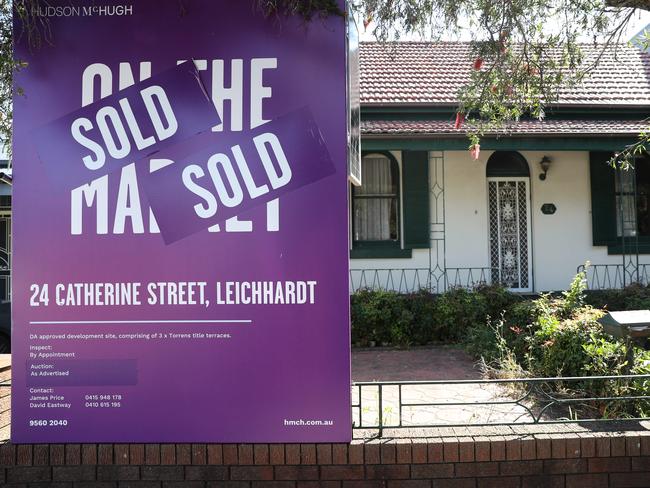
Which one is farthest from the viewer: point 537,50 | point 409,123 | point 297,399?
point 409,123

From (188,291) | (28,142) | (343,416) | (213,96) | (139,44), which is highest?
(139,44)

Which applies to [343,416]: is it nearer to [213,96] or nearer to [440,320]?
[213,96]

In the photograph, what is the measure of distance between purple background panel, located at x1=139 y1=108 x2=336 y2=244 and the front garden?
247 centimetres

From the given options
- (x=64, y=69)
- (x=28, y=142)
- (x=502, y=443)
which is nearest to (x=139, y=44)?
(x=64, y=69)

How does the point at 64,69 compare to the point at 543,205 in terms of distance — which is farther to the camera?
the point at 543,205

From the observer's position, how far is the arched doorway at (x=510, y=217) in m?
10.5

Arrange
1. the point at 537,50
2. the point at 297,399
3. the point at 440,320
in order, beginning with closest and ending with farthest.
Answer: the point at 297,399 < the point at 537,50 < the point at 440,320

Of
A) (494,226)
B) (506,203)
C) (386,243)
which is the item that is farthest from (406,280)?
(506,203)

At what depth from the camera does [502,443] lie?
3.17 meters

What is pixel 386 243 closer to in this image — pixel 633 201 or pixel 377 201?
pixel 377 201

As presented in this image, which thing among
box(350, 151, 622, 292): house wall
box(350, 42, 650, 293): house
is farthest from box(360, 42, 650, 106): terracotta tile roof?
box(350, 151, 622, 292): house wall

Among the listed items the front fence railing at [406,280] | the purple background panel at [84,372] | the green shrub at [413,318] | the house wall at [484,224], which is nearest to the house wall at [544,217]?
the house wall at [484,224]

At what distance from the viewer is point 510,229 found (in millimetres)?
10602

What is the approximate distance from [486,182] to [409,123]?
173 cm
